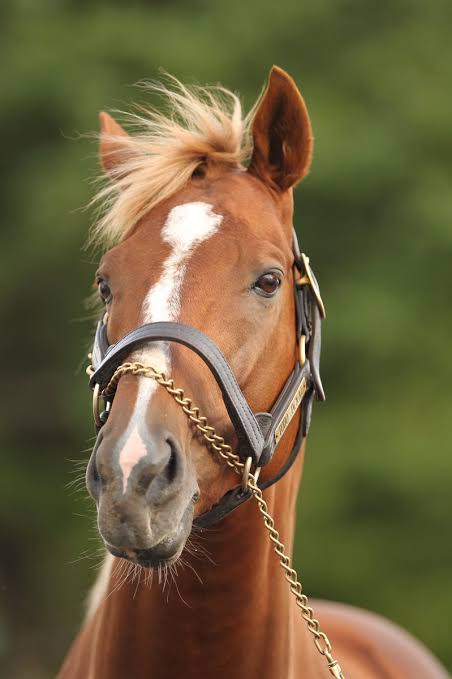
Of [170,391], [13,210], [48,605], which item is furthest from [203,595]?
[48,605]

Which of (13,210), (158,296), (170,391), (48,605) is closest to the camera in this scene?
(170,391)

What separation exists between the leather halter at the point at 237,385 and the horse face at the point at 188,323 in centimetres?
3

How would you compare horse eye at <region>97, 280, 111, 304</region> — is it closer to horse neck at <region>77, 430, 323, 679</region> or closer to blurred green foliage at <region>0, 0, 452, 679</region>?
horse neck at <region>77, 430, 323, 679</region>

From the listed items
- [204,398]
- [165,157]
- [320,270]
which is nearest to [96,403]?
[204,398]

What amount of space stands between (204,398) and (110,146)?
1107mm

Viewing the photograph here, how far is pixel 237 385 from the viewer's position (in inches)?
92.8

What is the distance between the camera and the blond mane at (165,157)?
105 inches

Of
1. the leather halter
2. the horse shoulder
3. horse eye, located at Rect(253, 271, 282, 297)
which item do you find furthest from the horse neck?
the horse shoulder

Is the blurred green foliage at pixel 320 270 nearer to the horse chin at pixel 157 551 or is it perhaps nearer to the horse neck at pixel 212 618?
the horse neck at pixel 212 618

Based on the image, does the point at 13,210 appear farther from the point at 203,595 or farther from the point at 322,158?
the point at 203,595

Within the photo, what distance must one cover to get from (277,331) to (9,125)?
7679 millimetres

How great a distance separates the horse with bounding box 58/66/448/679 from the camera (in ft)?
7.00

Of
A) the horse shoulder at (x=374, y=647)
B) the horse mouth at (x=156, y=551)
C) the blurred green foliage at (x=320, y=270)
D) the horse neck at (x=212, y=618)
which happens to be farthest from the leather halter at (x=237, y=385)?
the blurred green foliage at (x=320, y=270)

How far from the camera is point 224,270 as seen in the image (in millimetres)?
2441
